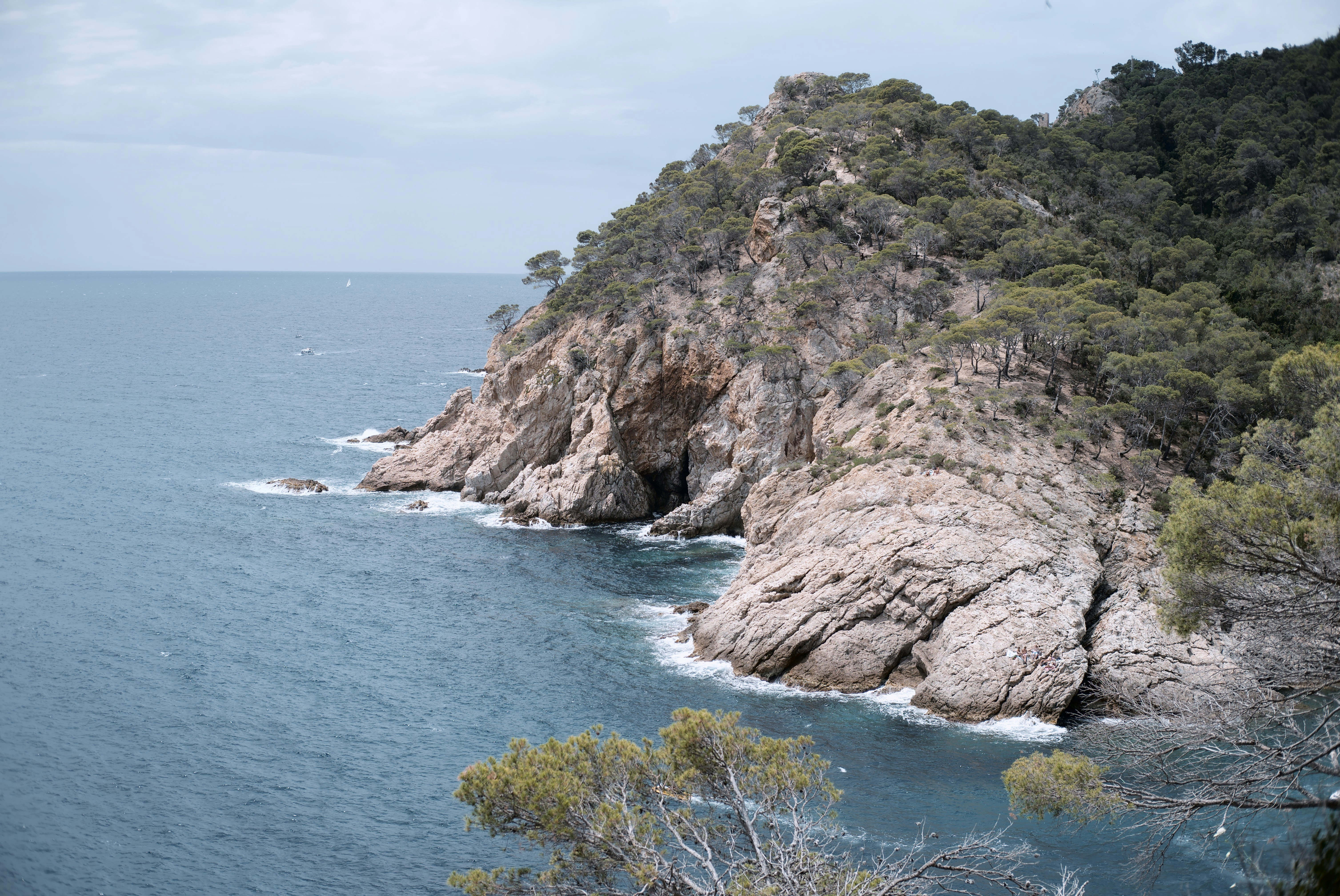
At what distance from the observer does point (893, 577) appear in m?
39.5

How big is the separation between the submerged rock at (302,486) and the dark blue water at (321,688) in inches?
68.5

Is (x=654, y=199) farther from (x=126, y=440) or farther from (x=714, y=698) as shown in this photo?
(x=714, y=698)

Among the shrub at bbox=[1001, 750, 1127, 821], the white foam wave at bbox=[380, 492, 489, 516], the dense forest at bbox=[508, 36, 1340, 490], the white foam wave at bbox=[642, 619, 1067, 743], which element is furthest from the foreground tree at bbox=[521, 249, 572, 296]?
the shrub at bbox=[1001, 750, 1127, 821]

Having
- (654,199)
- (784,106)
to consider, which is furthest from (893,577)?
(784,106)

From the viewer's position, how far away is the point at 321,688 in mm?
39531

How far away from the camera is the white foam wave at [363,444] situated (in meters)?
85.6

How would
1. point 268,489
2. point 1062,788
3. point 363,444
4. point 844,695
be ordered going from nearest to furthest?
point 1062,788, point 844,695, point 268,489, point 363,444

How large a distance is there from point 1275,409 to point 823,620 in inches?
964

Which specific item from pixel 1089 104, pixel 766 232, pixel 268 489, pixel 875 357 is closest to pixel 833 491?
pixel 875 357

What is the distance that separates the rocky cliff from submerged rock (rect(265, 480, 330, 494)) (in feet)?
12.7

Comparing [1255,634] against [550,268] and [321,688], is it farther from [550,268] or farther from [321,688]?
[550,268]

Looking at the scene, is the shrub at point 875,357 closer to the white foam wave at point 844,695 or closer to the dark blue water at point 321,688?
the dark blue water at point 321,688

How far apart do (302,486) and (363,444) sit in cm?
1642

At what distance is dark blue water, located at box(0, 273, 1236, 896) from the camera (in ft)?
91.7
